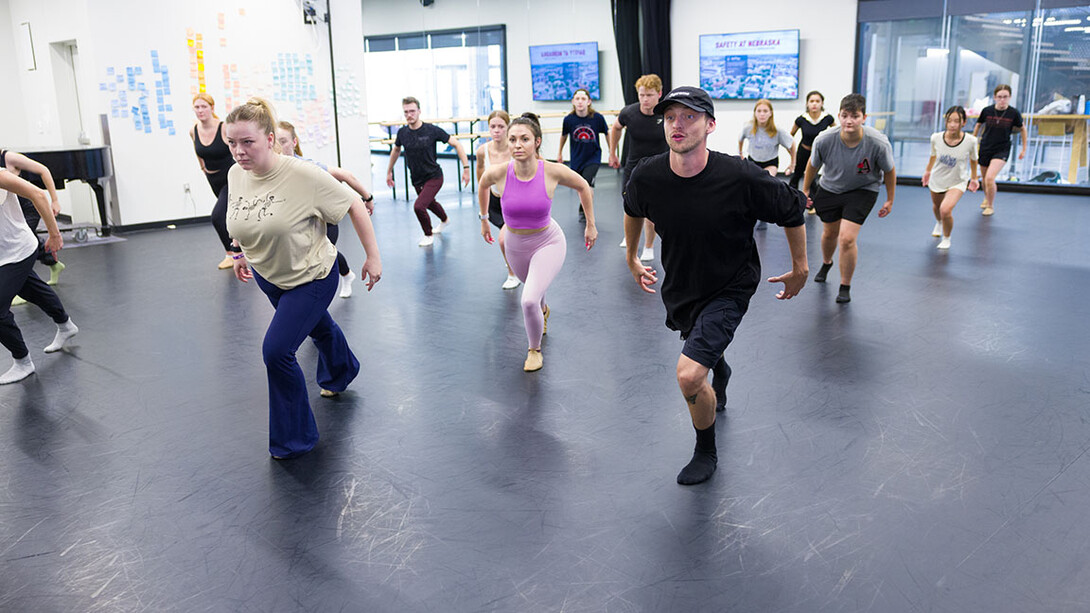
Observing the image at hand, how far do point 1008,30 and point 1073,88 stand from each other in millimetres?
1218

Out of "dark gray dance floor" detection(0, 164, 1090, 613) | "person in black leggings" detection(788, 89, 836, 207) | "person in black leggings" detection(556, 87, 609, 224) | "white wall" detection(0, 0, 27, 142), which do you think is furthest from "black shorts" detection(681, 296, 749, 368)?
"white wall" detection(0, 0, 27, 142)

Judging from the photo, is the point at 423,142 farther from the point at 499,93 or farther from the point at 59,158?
the point at 499,93

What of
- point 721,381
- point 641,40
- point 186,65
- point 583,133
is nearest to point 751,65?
point 641,40

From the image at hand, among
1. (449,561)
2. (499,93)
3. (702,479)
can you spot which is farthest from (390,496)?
(499,93)

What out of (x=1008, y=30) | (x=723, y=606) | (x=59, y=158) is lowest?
(x=723, y=606)

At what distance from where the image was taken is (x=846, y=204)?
20.4 feet

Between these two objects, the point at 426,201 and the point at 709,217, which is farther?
the point at 426,201

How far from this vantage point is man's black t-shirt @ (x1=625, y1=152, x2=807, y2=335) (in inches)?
125

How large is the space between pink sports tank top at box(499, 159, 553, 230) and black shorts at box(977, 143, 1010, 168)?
7.43 metres

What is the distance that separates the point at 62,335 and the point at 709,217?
14.5 ft

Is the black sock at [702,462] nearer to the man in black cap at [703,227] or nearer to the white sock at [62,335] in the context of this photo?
the man in black cap at [703,227]

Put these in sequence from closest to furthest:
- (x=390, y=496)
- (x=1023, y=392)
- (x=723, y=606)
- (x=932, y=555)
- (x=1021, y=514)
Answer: (x=723, y=606), (x=932, y=555), (x=1021, y=514), (x=390, y=496), (x=1023, y=392)

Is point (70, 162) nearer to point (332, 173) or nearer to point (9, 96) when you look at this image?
point (9, 96)

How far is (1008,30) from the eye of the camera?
487 inches
